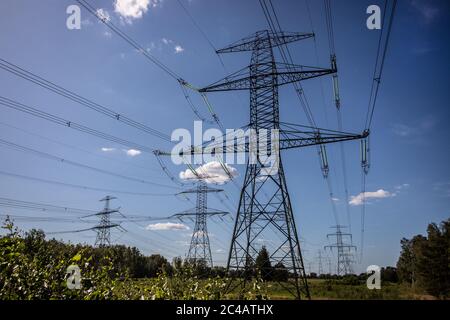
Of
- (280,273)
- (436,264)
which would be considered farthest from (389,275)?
(280,273)

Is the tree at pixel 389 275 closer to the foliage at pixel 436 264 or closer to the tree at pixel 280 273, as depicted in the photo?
the foliage at pixel 436 264

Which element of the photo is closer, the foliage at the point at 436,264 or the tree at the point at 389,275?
the foliage at the point at 436,264

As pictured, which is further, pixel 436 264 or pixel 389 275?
pixel 389 275

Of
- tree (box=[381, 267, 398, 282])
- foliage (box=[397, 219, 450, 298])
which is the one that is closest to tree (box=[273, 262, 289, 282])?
foliage (box=[397, 219, 450, 298])

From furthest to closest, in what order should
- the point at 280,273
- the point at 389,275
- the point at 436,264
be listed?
the point at 389,275
the point at 436,264
the point at 280,273

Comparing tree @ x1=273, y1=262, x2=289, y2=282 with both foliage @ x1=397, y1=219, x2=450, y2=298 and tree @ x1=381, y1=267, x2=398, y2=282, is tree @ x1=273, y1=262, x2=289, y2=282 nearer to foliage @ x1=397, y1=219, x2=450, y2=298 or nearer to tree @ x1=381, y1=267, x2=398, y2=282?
foliage @ x1=397, y1=219, x2=450, y2=298

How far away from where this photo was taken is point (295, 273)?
53.4 ft

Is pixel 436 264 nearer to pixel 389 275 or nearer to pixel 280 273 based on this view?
pixel 280 273

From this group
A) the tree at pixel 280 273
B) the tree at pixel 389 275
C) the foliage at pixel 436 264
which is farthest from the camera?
the tree at pixel 389 275

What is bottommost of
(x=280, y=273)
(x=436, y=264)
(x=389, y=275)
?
(x=389, y=275)

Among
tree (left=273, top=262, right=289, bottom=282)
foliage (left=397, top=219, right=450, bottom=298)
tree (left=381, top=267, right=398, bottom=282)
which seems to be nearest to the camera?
tree (left=273, top=262, right=289, bottom=282)

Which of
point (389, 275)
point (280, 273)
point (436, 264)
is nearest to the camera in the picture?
point (280, 273)

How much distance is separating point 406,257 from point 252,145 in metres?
100

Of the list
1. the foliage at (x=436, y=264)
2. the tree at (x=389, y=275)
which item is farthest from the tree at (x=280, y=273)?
the tree at (x=389, y=275)
